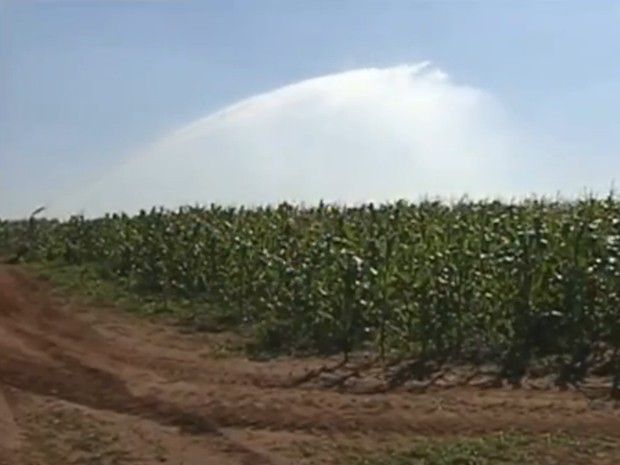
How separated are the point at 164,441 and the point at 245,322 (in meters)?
5.99

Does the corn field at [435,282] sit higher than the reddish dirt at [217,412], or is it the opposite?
the corn field at [435,282]

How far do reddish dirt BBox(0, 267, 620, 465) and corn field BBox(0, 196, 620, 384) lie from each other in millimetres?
1055

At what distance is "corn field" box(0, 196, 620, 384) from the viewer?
10.2m

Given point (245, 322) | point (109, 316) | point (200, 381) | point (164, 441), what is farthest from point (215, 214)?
point (164, 441)

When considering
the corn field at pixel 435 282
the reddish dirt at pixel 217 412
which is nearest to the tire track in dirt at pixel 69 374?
the reddish dirt at pixel 217 412

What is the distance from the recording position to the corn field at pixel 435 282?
10.2m

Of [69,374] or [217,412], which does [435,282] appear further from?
[69,374]

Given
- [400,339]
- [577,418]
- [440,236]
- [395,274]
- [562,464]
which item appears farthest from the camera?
[440,236]

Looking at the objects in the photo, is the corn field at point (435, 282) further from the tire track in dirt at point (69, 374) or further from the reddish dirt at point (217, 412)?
the tire track in dirt at point (69, 374)

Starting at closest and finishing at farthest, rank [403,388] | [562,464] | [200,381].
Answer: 1. [562,464]
2. [403,388]
3. [200,381]

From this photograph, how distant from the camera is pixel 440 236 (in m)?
13.6

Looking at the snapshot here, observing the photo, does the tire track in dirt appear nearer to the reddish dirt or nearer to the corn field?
the reddish dirt

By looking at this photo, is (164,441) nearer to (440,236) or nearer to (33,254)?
(440,236)

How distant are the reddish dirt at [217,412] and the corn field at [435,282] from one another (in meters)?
1.05
